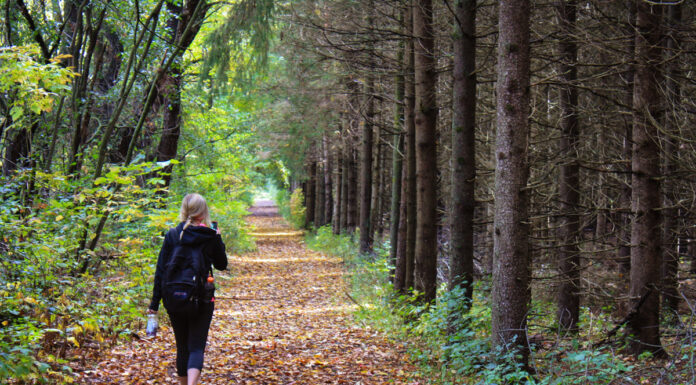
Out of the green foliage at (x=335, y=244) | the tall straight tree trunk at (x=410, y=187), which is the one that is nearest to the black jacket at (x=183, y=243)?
the tall straight tree trunk at (x=410, y=187)

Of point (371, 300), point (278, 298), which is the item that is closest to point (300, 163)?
point (278, 298)

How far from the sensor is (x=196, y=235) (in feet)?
17.6

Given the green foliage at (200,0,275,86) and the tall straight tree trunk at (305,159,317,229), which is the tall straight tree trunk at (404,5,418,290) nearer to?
the green foliage at (200,0,275,86)

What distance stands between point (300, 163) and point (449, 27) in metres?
18.0

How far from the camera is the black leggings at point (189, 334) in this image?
531 centimetres

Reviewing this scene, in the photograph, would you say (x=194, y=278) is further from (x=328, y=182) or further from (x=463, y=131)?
(x=328, y=182)

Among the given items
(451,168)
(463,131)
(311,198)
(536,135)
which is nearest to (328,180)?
(311,198)

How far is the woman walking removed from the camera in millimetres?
5289

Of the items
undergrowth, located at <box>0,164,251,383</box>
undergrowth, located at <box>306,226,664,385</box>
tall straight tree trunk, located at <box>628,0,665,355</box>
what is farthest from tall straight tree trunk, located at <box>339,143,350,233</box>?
tall straight tree trunk, located at <box>628,0,665,355</box>

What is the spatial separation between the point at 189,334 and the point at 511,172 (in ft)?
11.5

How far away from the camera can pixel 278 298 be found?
1449 centimetres

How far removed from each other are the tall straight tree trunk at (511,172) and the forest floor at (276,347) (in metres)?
1.71

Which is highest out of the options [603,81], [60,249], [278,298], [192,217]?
[603,81]

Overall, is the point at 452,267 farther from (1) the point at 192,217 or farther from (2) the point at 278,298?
(2) the point at 278,298
